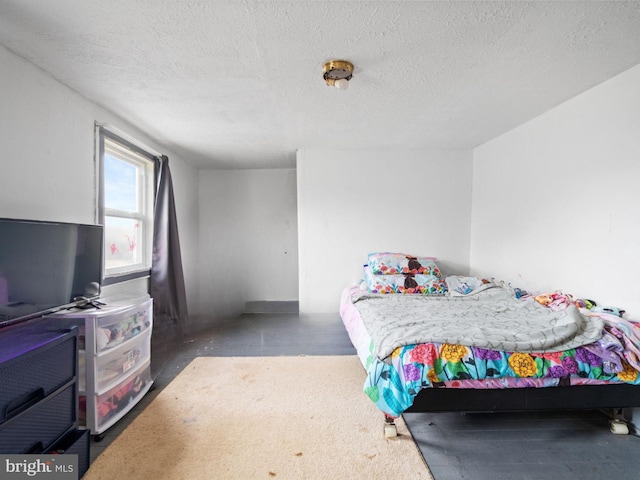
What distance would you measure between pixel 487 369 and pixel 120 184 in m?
3.39

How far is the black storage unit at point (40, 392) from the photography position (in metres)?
1.14

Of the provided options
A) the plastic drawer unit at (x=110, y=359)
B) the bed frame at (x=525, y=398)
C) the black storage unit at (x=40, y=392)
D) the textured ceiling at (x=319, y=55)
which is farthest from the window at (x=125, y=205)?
the bed frame at (x=525, y=398)

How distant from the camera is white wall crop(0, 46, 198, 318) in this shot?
163 centimetres

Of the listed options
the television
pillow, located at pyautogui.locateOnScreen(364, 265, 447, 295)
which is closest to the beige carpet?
the television

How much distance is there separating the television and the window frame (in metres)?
0.54

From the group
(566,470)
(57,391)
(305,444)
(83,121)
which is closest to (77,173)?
(83,121)

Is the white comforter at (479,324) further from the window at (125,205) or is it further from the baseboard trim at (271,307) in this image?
the window at (125,205)

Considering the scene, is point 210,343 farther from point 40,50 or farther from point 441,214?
point 441,214

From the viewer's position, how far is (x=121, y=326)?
1904mm

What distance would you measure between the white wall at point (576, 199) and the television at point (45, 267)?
11.3 feet

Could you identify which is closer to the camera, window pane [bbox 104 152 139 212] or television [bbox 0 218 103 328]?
television [bbox 0 218 103 328]

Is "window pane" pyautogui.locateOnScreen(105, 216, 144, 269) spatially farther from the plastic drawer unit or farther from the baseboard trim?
the baseboard trim

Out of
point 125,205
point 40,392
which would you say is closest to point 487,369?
point 40,392

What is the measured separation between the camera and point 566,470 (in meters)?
1.45
